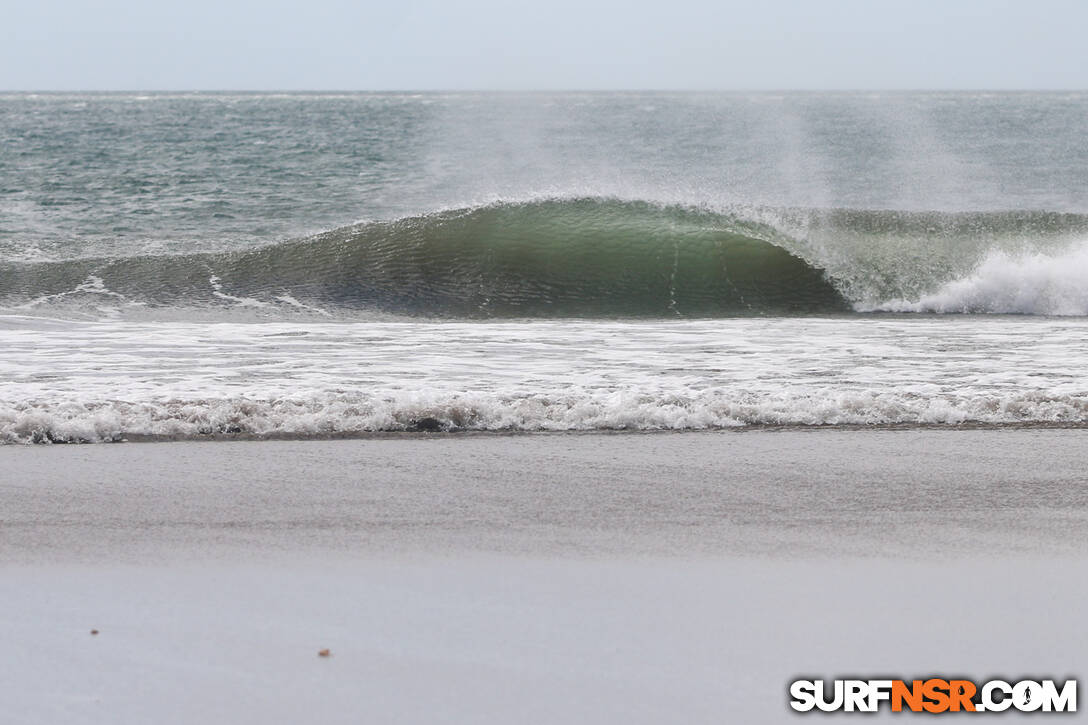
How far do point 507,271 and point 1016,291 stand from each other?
5.05 meters

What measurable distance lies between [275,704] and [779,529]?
183 centimetres

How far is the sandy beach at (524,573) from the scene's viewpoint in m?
2.60

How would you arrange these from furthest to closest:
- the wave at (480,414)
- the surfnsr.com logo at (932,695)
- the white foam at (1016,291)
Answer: the white foam at (1016,291), the wave at (480,414), the surfnsr.com logo at (932,695)

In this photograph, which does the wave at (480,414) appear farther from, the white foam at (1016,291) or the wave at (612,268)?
the white foam at (1016,291)

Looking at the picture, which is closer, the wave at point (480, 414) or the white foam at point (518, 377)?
the wave at point (480, 414)

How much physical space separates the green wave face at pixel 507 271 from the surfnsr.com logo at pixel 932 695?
8.65 meters

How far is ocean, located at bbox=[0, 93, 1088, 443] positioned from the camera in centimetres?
546

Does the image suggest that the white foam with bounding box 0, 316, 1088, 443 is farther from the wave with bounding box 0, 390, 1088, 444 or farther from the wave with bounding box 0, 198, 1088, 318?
the wave with bounding box 0, 198, 1088, 318

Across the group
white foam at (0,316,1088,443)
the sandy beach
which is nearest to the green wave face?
white foam at (0,316,1088,443)

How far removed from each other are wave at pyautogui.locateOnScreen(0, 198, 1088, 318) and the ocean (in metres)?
0.04

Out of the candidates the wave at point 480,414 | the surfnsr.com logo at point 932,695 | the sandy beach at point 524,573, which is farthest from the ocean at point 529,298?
the surfnsr.com logo at point 932,695

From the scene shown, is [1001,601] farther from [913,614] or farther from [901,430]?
[901,430]

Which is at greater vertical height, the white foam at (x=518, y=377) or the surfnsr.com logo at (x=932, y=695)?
the white foam at (x=518, y=377)

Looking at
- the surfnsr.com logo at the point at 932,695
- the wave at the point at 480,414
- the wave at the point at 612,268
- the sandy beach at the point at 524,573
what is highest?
the wave at the point at 612,268
